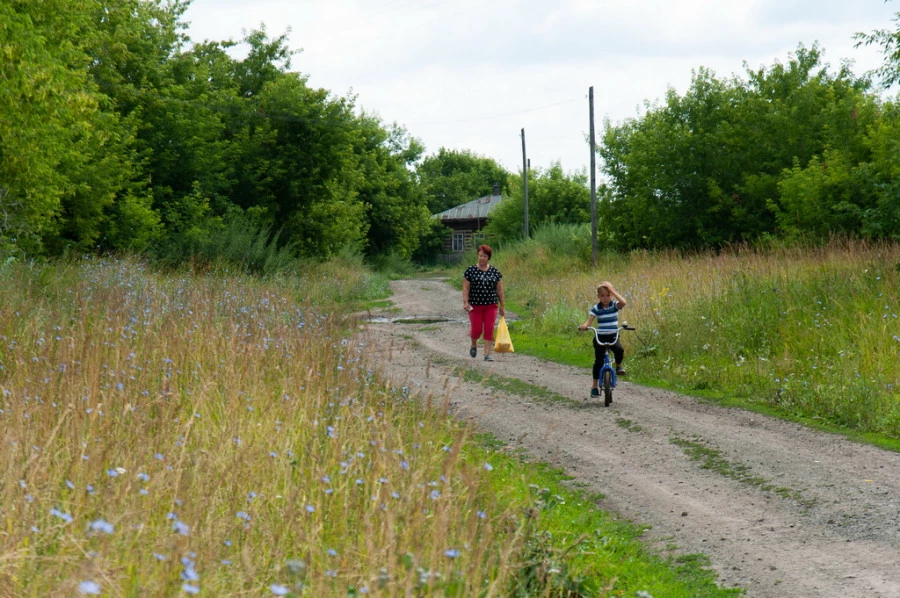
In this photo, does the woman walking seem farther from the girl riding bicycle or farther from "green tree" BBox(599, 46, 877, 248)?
"green tree" BBox(599, 46, 877, 248)

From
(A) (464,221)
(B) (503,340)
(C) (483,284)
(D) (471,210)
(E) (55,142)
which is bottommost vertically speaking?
(B) (503,340)

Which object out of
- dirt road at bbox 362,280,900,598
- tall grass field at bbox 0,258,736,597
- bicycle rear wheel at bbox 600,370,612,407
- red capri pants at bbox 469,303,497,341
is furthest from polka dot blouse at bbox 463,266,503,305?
tall grass field at bbox 0,258,736,597

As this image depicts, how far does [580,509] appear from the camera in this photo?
19.3 feet

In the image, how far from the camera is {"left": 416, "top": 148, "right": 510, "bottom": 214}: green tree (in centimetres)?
9831

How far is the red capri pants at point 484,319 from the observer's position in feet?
45.9

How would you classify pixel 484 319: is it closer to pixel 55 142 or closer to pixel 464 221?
pixel 55 142

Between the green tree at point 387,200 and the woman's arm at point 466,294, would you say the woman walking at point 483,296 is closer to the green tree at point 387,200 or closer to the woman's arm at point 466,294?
the woman's arm at point 466,294

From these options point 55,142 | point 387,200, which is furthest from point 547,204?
point 55,142

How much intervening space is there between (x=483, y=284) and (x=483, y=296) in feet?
0.72

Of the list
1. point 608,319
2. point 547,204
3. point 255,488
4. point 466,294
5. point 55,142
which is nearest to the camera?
point 255,488

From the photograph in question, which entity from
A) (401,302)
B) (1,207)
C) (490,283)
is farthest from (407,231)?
(490,283)

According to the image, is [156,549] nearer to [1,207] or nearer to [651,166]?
[1,207]

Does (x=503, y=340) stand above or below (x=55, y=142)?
below

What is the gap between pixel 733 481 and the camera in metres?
6.59
